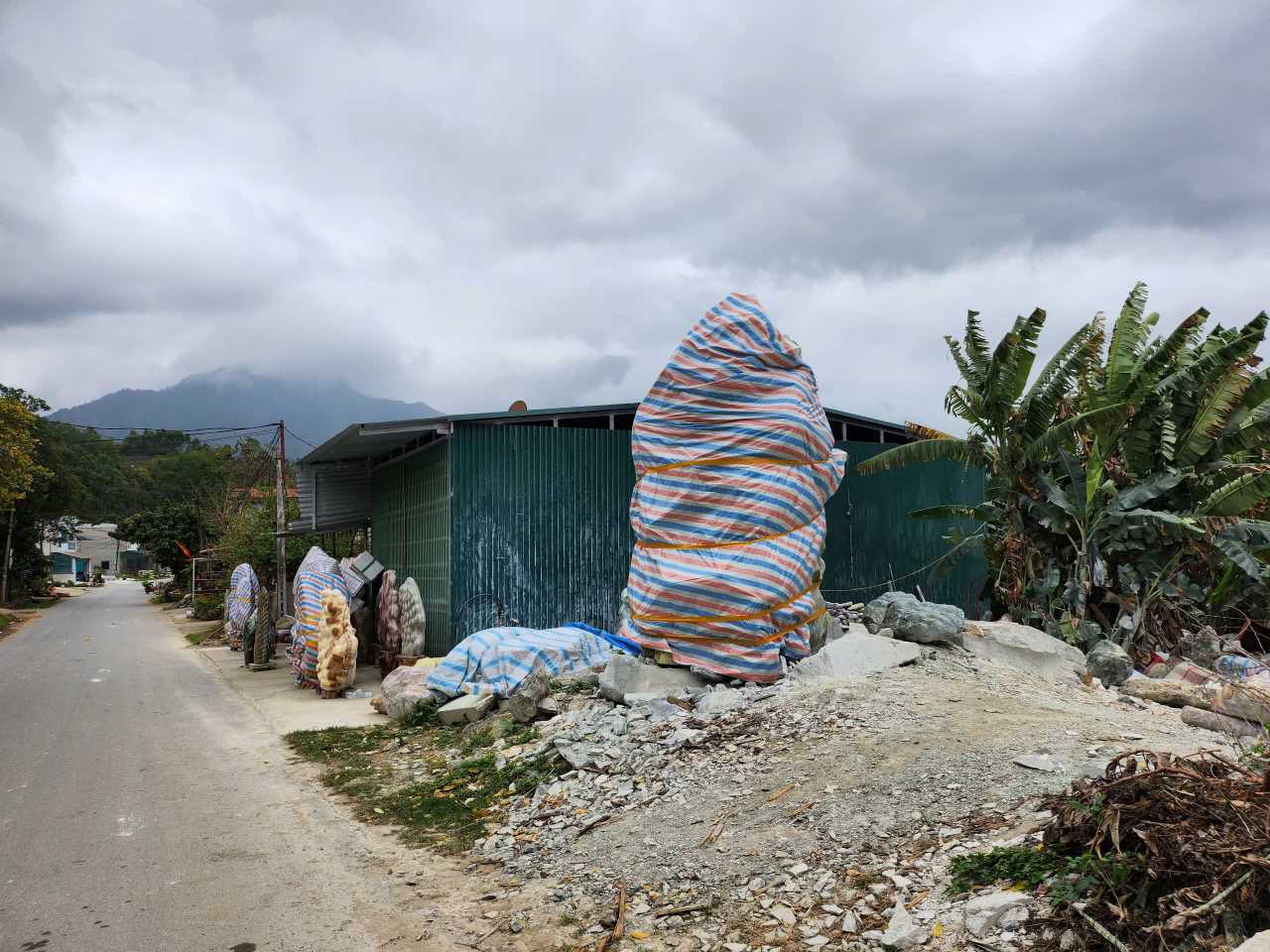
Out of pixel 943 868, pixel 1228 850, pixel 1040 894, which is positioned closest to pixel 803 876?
pixel 943 868

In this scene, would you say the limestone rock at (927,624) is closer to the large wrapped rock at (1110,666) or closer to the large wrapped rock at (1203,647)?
the large wrapped rock at (1110,666)

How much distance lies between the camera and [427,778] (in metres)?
7.12

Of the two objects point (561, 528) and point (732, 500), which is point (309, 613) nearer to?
point (561, 528)

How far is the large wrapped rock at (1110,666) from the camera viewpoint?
8500 mm

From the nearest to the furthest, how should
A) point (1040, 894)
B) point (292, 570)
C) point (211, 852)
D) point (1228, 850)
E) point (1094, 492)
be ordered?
point (1228, 850) → point (1040, 894) → point (211, 852) → point (1094, 492) → point (292, 570)

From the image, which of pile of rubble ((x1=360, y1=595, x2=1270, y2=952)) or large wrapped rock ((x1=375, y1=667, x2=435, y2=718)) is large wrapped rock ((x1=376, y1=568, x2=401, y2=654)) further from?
pile of rubble ((x1=360, y1=595, x2=1270, y2=952))

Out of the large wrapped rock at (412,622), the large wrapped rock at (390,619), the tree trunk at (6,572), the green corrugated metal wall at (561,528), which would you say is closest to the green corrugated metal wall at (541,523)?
the green corrugated metal wall at (561,528)

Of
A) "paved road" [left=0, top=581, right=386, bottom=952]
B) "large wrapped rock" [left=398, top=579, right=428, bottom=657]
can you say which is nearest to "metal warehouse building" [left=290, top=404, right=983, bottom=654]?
"large wrapped rock" [left=398, top=579, right=428, bottom=657]

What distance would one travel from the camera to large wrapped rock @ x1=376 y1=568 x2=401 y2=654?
12.5 metres

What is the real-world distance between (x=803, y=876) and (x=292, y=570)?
2526 centimetres

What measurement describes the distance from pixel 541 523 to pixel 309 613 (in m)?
3.56

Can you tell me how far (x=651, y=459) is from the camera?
8984 mm

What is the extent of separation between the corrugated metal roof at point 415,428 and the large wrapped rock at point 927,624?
4.64 m

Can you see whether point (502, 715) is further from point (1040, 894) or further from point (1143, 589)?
point (1143, 589)
